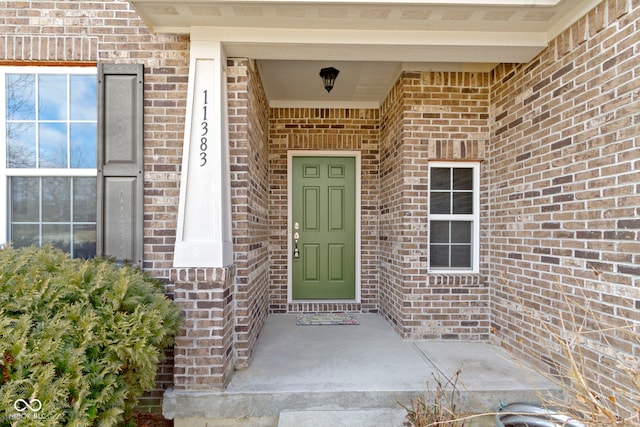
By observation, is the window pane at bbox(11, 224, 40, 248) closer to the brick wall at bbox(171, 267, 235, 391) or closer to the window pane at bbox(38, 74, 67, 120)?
the window pane at bbox(38, 74, 67, 120)

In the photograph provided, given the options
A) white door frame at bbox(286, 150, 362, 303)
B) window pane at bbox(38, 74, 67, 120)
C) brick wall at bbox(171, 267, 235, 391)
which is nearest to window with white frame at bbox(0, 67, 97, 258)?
window pane at bbox(38, 74, 67, 120)

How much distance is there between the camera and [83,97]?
296 cm

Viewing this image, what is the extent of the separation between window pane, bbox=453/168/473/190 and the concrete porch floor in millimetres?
1765

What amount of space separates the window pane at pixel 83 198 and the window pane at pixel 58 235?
13cm

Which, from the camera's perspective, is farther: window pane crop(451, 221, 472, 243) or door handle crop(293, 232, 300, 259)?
door handle crop(293, 232, 300, 259)

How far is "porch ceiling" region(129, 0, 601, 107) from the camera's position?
2516mm

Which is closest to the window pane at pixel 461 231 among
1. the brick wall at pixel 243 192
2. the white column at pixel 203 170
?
the brick wall at pixel 243 192

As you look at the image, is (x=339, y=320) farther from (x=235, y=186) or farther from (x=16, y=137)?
(x=16, y=137)

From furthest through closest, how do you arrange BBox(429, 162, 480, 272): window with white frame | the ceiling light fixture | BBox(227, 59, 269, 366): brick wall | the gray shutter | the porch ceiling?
BBox(429, 162, 480, 272): window with white frame, the ceiling light fixture, BBox(227, 59, 269, 366): brick wall, the gray shutter, the porch ceiling

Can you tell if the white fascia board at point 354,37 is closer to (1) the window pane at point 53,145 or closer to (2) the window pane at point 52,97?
(2) the window pane at point 52,97

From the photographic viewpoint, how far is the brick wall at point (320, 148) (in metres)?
4.73

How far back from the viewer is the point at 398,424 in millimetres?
2416

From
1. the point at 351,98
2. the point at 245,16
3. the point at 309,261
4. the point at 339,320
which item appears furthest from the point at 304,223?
the point at 245,16

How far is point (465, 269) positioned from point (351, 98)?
261 cm
